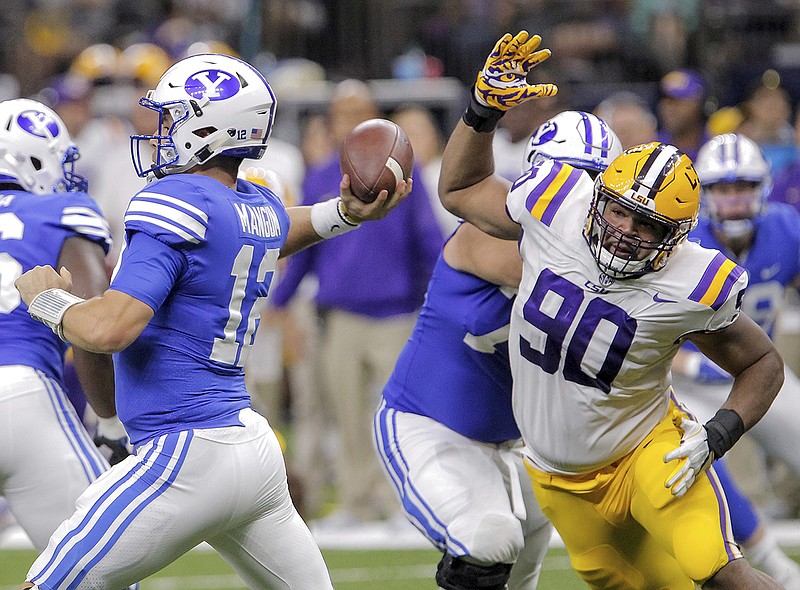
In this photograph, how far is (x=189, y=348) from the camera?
3.22m

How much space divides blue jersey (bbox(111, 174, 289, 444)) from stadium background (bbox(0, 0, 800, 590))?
17.9 ft

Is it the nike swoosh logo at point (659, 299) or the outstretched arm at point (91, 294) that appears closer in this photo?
the nike swoosh logo at point (659, 299)

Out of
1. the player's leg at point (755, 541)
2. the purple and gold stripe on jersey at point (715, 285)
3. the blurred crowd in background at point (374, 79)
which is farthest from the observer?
the blurred crowd in background at point (374, 79)

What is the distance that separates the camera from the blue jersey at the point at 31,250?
3824 mm

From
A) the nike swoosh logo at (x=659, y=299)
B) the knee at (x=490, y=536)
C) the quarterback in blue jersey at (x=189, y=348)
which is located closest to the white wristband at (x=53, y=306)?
the quarterback in blue jersey at (x=189, y=348)

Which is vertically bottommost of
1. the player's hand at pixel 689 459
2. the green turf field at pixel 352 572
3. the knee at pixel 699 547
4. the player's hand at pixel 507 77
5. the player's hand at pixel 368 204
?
the green turf field at pixel 352 572

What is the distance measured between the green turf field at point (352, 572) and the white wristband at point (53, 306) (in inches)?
104

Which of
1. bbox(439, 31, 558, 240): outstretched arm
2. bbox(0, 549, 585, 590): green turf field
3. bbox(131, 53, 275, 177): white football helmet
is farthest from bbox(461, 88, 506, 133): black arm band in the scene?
bbox(0, 549, 585, 590): green turf field

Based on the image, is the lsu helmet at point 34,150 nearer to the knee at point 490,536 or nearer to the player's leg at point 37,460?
the player's leg at point 37,460

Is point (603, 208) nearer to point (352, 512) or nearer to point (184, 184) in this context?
point (184, 184)

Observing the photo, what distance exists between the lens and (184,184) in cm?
316

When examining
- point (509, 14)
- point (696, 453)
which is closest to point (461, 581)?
point (696, 453)

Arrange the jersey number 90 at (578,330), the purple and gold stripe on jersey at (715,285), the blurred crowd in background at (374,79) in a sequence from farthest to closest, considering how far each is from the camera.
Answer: the blurred crowd in background at (374,79)
the jersey number 90 at (578,330)
the purple and gold stripe on jersey at (715,285)

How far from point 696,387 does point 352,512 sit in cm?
225
